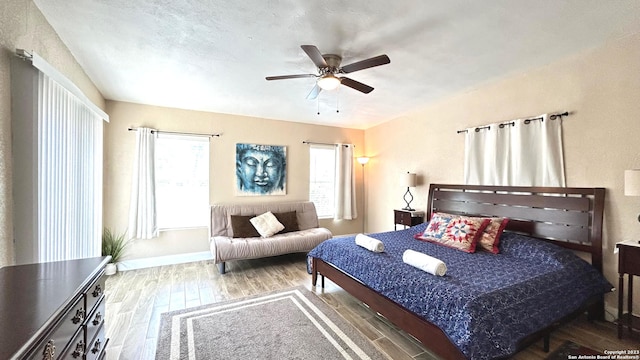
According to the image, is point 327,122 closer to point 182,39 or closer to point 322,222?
point 322,222

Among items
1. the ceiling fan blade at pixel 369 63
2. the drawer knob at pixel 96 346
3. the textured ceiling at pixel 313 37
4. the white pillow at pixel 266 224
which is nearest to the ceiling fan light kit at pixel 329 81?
the ceiling fan blade at pixel 369 63

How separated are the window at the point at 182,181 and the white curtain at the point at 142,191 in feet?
0.50

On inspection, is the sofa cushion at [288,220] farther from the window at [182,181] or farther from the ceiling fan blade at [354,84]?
the ceiling fan blade at [354,84]

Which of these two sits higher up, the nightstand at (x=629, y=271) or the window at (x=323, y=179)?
the window at (x=323, y=179)

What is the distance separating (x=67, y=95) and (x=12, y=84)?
2.15ft

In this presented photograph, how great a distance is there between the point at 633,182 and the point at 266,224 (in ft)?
13.0

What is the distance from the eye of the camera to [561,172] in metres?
2.64

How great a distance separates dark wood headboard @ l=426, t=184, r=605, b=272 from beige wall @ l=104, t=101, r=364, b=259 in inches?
104

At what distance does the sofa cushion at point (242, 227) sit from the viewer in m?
4.04

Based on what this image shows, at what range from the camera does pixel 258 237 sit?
407cm

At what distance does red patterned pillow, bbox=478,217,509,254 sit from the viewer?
106 inches

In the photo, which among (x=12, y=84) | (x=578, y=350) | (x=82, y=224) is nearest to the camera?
(x=12, y=84)

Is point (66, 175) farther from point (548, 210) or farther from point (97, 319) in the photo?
point (548, 210)

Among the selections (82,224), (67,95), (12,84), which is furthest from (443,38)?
(82,224)
